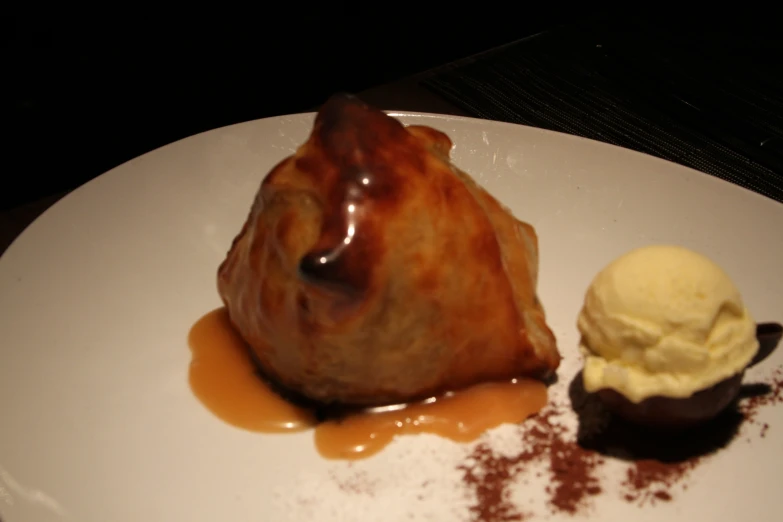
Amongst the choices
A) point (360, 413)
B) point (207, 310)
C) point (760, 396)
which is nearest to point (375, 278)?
point (360, 413)

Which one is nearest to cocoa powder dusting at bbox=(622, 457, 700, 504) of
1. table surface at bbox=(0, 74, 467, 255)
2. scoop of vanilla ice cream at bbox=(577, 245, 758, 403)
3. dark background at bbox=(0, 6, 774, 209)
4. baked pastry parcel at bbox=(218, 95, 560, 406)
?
scoop of vanilla ice cream at bbox=(577, 245, 758, 403)

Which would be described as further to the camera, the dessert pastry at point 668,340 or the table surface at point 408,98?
the table surface at point 408,98

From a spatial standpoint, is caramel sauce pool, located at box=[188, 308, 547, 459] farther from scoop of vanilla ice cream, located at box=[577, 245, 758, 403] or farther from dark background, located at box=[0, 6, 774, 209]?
dark background, located at box=[0, 6, 774, 209]

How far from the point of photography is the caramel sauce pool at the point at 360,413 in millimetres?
1468

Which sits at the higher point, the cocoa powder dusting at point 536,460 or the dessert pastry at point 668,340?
the dessert pastry at point 668,340

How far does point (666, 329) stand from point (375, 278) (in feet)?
1.71

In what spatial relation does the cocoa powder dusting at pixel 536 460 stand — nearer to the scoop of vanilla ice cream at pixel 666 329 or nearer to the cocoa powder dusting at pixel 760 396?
the scoop of vanilla ice cream at pixel 666 329

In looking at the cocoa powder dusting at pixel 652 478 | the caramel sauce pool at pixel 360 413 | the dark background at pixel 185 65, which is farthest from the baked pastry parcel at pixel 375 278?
the dark background at pixel 185 65

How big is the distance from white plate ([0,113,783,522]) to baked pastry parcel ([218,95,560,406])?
0.14 m

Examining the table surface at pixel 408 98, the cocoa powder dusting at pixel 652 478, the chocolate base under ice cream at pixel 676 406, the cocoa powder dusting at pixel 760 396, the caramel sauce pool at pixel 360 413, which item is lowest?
the caramel sauce pool at pixel 360 413

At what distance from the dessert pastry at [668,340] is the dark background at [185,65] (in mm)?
2097

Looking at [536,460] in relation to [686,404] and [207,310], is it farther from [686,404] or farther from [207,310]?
[207,310]

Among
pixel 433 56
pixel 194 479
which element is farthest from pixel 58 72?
pixel 194 479

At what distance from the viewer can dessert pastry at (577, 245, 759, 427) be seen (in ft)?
4.31
